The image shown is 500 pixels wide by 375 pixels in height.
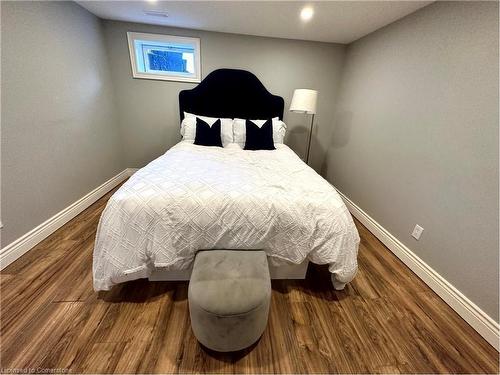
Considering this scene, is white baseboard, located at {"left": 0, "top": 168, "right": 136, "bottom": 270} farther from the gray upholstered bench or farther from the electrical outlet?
the electrical outlet

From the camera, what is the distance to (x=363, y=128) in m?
2.68

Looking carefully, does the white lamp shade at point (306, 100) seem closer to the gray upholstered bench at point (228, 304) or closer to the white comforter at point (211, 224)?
the white comforter at point (211, 224)

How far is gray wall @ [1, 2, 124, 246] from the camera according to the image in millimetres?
1638

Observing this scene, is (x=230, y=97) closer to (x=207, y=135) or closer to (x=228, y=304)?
(x=207, y=135)

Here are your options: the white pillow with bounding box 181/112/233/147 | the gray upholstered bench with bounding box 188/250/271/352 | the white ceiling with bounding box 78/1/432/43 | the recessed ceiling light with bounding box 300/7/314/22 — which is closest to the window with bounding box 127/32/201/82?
the white ceiling with bounding box 78/1/432/43

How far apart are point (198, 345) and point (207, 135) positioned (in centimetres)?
220

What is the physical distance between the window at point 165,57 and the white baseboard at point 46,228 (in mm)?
1762

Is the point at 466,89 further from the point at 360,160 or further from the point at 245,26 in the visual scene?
the point at 245,26

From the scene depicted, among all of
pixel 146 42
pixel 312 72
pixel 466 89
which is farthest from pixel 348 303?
pixel 146 42

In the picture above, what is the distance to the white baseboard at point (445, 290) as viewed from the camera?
1.33 metres

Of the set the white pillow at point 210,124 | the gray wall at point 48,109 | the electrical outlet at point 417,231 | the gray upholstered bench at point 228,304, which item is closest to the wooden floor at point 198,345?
the gray upholstered bench at point 228,304

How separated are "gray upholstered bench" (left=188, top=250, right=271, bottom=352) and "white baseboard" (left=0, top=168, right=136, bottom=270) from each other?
5.25 feet

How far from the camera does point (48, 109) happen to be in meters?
1.96

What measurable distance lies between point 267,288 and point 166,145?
300 centimetres
